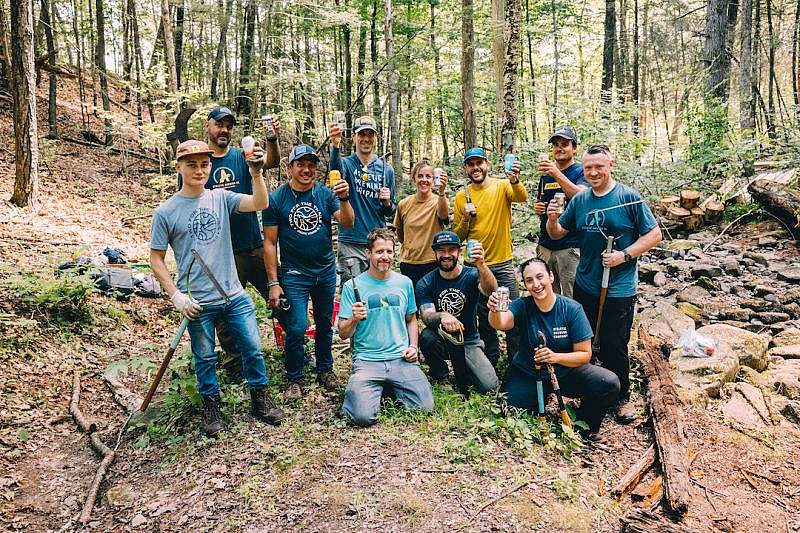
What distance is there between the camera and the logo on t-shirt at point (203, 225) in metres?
4.50

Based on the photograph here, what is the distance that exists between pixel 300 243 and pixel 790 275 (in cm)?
796

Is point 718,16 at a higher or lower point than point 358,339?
higher

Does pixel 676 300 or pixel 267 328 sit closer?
pixel 267 328

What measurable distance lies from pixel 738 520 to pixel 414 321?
306cm

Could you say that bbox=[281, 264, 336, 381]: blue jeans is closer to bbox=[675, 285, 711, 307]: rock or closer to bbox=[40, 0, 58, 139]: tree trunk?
bbox=[675, 285, 711, 307]: rock

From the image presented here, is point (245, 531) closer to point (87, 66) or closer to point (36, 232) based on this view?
point (36, 232)

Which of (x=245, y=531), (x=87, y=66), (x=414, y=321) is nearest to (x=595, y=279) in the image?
(x=414, y=321)

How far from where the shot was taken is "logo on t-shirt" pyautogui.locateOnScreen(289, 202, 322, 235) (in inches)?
206

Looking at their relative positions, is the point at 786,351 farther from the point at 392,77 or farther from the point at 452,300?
the point at 392,77

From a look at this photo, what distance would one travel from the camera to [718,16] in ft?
45.3

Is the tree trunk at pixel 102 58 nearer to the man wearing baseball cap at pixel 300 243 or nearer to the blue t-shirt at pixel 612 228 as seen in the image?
the man wearing baseball cap at pixel 300 243

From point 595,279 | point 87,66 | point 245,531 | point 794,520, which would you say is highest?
point 87,66

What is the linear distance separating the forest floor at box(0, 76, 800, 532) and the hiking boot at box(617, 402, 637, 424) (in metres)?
0.09

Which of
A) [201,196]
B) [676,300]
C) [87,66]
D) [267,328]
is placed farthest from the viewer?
[87,66]
